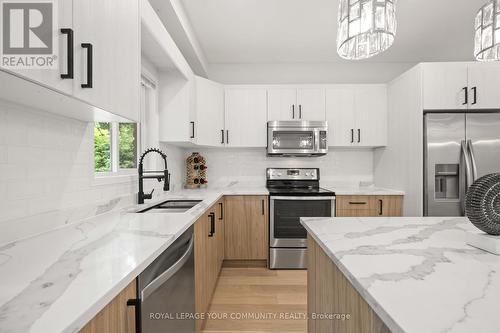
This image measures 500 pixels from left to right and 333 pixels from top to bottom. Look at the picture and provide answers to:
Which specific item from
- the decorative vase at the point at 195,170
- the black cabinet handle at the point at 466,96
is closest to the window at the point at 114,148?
the decorative vase at the point at 195,170

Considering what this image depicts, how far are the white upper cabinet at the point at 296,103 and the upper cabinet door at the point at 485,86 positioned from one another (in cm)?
152

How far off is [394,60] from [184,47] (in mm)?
2784

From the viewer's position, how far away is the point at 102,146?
199 centimetres

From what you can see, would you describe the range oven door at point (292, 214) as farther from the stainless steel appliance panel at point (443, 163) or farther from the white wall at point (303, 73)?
the white wall at point (303, 73)

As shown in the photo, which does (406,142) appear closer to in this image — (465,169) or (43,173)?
(465,169)

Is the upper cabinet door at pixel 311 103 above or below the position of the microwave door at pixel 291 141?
above

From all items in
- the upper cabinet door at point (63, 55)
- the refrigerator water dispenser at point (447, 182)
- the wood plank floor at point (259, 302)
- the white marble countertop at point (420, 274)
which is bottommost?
the wood plank floor at point (259, 302)

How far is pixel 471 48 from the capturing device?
3.43 meters

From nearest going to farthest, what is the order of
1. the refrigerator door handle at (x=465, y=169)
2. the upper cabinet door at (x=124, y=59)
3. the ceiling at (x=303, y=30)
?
1. the upper cabinet door at (x=124, y=59)
2. the ceiling at (x=303, y=30)
3. the refrigerator door handle at (x=465, y=169)

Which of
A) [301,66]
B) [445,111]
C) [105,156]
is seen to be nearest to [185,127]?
[105,156]

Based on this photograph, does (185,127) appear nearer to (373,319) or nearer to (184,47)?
(184,47)

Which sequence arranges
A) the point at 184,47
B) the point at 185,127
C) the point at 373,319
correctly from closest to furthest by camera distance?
1. the point at 373,319
2. the point at 185,127
3. the point at 184,47

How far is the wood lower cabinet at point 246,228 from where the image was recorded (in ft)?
10.3

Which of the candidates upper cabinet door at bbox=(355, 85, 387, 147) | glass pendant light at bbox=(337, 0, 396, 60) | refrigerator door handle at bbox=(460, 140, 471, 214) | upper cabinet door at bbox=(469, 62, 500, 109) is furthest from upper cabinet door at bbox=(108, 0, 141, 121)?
upper cabinet door at bbox=(469, 62, 500, 109)
